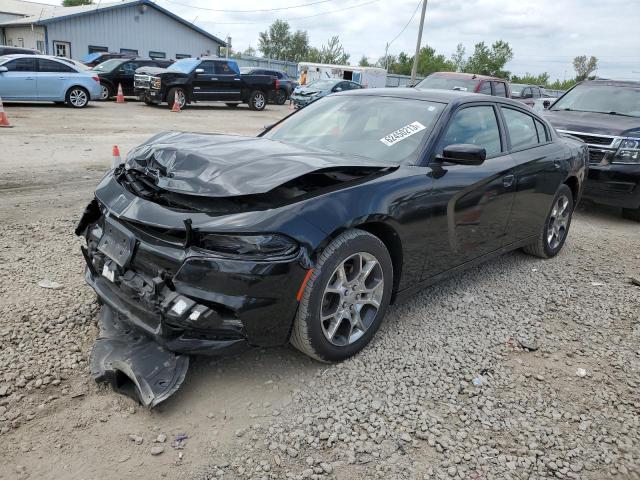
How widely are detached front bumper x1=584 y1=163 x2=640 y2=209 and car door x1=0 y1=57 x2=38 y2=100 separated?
15.4 meters

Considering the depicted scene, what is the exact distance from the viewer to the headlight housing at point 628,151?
A: 22.5ft

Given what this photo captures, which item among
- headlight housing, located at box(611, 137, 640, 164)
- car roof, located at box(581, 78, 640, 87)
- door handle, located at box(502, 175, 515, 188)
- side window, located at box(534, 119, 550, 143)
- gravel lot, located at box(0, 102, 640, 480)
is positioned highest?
car roof, located at box(581, 78, 640, 87)

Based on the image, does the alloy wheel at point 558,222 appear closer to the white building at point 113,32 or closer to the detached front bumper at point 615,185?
A: the detached front bumper at point 615,185

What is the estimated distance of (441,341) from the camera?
3.53 meters

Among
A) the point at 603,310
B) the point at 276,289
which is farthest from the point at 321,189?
the point at 603,310

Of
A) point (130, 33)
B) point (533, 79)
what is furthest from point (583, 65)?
point (130, 33)

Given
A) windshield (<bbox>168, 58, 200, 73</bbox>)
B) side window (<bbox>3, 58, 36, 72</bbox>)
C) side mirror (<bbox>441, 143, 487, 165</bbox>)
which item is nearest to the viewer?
side mirror (<bbox>441, 143, 487, 165</bbox>)

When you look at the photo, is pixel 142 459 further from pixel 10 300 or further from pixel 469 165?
pixel 469 165

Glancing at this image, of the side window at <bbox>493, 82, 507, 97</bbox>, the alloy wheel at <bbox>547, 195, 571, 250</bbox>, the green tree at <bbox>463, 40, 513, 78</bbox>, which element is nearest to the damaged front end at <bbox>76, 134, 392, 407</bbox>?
the alloy wheel at <bbox>547, 195, 571, 250</bbox>

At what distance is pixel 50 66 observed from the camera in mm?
15750

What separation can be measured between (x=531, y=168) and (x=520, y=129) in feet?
1.31

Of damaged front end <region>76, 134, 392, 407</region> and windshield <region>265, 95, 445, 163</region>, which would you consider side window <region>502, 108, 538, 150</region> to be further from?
damaged front end <region>76, 134, 392, 407</region>

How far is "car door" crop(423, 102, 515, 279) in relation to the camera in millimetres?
3588

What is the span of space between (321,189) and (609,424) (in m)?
2.04
